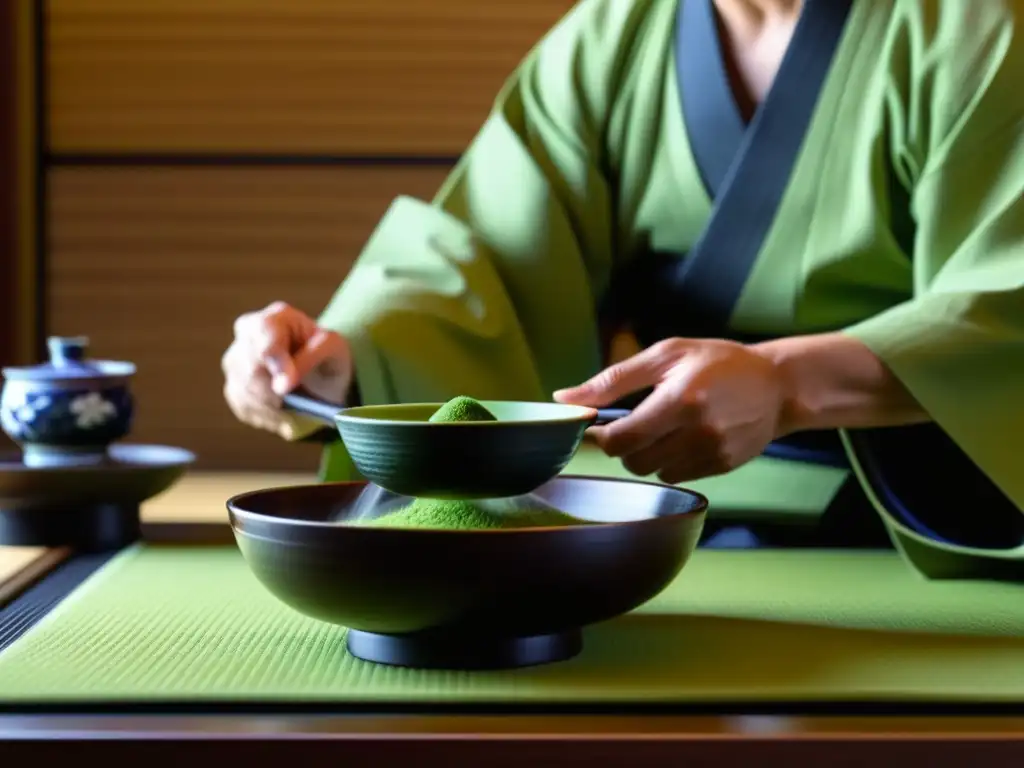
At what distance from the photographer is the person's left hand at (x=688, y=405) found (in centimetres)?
104

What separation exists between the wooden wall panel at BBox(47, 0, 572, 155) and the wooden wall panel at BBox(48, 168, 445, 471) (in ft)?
0.24

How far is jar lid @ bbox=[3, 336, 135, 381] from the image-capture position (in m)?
1.23

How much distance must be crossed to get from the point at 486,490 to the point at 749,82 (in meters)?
0.77

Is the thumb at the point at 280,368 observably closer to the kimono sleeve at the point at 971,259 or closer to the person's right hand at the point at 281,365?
the person's right hand at the point at 281,365

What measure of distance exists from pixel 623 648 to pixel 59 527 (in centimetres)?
60

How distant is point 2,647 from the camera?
842 mm

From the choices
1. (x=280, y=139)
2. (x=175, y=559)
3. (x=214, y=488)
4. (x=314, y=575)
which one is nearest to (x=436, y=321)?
(x=175, y=559)

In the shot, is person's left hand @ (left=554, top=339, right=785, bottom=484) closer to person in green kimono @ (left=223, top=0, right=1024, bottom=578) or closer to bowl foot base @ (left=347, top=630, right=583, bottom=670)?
person in green kimono @ (left=223, top=0, right=1024, bottom=578)

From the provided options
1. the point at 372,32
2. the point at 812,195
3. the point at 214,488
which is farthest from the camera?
the point at 372,32

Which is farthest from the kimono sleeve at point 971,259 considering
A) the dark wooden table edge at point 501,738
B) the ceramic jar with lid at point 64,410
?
the ceramic jar with lid at point 64,410

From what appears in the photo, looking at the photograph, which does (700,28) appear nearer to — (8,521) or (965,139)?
(965,139)

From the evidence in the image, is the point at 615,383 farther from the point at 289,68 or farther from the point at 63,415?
the point at 289,68

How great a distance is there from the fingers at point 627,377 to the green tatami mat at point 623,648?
0.16 m

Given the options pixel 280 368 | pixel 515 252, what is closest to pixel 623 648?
pixel 280 368
